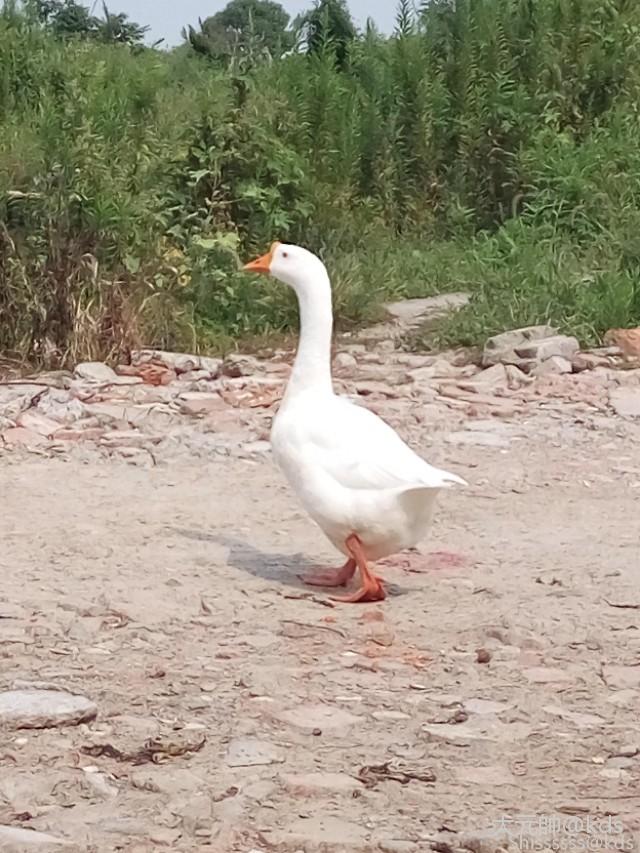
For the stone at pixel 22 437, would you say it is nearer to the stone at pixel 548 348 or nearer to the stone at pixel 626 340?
the stone at pixel 548 348

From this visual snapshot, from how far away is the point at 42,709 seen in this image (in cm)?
390

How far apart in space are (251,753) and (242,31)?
1174 cm

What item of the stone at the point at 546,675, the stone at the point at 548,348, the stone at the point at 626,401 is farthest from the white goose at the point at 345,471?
the stone at the point at 548,348

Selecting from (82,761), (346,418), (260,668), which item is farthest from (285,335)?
(82,761)

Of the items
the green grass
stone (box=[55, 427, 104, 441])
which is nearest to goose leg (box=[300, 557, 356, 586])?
stone (box=[55, 427, 104, 441])

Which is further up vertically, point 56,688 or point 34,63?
point 34,63

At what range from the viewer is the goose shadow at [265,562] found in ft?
17.3

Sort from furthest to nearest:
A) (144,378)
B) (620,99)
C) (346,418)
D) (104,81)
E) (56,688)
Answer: (620,99) < (104,81) < (144,378) < (346,418) < (56,688)

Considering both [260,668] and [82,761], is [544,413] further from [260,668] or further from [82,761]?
[82,761]

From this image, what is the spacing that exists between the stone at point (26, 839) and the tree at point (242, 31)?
10183 mm

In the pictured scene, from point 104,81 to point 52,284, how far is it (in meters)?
3.41

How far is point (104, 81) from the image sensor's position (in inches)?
480

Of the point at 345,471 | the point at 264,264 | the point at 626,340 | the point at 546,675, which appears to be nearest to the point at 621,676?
the point at 546,675

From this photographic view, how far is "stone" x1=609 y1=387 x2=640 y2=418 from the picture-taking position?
8133 mm
